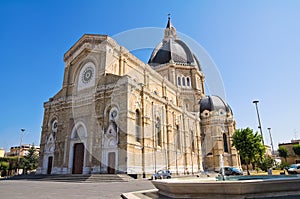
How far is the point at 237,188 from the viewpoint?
6082 millimetres

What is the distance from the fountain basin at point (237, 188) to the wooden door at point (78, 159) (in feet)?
61.9

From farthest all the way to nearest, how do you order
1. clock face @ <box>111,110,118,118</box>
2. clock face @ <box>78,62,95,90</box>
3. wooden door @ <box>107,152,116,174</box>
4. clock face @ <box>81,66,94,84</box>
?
clock face @ <box>81,66,94,84</box>
clock face @ <box>78,62,95,90</box>
clock face @ <box>111,110,118,118</box>
wooden door @ <box>107,152,116,174</box>

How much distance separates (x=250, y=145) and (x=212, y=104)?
16.1 meters

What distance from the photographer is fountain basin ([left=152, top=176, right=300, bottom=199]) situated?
6.14 m

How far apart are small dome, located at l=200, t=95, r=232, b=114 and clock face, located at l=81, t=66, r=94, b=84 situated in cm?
2640

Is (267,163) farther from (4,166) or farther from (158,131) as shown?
(4,166)

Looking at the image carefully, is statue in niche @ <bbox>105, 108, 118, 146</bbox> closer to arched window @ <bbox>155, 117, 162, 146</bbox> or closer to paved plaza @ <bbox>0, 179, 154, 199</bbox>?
arched window @ <bbox>155, 117, 162, 146</bbox>

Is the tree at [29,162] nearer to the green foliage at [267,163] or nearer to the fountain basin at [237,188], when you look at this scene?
the green foliage at [267,163]

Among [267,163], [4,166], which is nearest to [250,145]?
[267,163]

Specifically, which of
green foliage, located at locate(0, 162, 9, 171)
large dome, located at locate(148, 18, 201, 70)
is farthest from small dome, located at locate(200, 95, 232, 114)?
green foliage, located at locate(0, 162, 9, 171)

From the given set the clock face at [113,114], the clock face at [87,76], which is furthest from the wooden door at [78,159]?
the clock face at [87,76]

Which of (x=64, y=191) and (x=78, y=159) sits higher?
(x=78, y=159)

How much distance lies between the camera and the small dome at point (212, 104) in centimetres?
4417

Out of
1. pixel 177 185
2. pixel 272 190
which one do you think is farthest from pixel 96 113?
pixel 272 190
